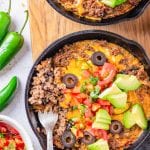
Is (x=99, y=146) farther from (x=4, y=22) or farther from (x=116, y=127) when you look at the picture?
(x=4, y=22)

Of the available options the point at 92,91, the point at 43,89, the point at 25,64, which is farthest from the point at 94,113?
the point at 25,64

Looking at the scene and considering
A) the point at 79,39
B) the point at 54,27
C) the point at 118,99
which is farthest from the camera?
the point at 54,27

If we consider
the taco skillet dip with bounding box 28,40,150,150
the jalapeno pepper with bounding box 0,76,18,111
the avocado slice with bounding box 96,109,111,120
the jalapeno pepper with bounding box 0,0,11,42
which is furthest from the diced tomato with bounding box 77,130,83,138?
the jalapeno pepper with bounding box 0,0,11,42

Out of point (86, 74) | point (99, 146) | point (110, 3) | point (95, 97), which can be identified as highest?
point (110, 3)

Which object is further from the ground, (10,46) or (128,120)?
(10,46)

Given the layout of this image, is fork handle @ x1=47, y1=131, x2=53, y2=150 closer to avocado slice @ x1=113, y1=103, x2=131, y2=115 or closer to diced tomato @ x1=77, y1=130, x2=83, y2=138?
diced tomato @ x1=77, y1=130, x2=83, y2=138

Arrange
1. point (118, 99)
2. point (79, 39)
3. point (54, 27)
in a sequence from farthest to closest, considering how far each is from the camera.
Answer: point (54, 27) < point (79, 39) < point (118, 99)

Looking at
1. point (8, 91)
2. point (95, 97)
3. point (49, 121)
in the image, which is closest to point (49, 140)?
point (49, 121)

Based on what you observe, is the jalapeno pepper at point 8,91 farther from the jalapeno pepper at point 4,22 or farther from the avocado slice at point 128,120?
the avocado slice at point 128,120
